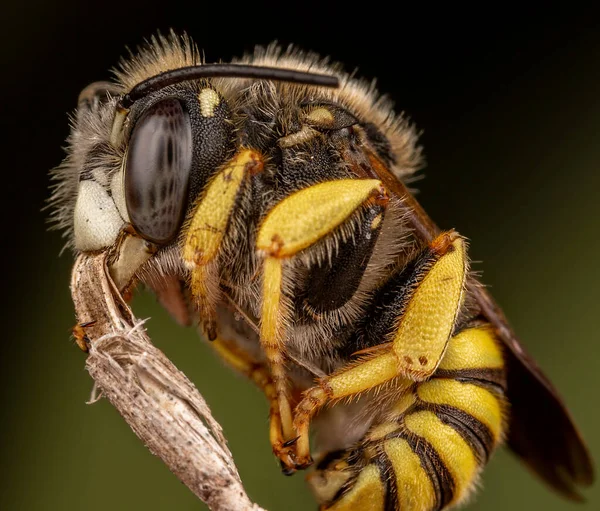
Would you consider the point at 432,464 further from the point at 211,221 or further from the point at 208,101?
the point at 208,101

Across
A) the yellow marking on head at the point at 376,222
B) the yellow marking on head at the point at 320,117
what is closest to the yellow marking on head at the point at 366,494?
the yellow marking on head at the point at 376,222

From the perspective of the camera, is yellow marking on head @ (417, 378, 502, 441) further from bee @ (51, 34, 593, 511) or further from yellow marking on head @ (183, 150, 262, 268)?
yellow marking on head @ (183, 150, 262, 268)

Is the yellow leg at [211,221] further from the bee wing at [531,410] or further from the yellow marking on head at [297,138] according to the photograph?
the bee wing at [531,410]

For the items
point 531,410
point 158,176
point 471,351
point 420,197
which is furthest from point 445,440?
point 420,197

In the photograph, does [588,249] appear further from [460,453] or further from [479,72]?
[460,453]

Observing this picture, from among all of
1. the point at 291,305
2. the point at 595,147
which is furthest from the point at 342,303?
the point at 595,147

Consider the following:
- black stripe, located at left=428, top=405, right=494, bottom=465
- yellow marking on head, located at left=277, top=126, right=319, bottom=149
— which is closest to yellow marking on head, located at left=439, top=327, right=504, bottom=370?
black stripe, located at left=428, top=405, right=494, bottom=465

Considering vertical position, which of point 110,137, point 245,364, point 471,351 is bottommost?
point 471,351
